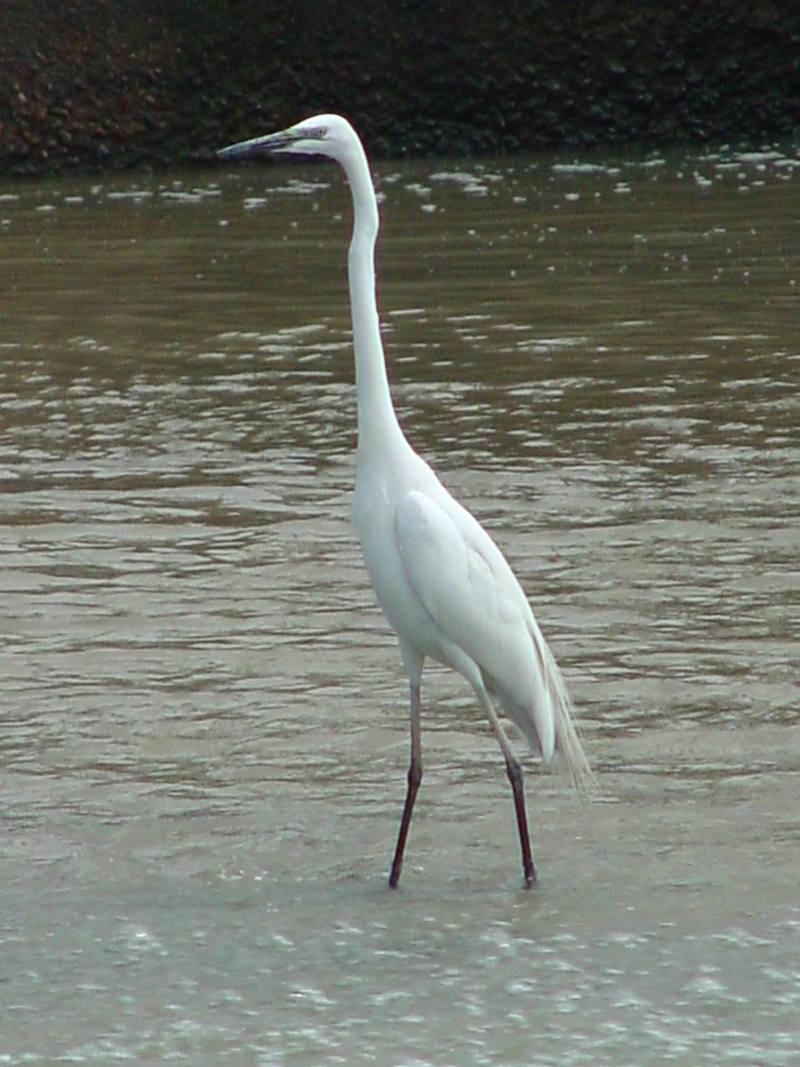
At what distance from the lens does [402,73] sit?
67.6 feet

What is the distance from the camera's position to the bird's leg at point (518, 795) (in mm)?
4914

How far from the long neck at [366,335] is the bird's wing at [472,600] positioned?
0.20 metres

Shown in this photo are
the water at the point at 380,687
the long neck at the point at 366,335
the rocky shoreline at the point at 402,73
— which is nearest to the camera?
the water at the point at 380,687

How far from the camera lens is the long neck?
4973 millimetres

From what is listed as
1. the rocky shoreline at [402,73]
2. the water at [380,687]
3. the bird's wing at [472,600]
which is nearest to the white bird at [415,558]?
the bird's wing at [472,600]

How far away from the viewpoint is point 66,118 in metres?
20.2

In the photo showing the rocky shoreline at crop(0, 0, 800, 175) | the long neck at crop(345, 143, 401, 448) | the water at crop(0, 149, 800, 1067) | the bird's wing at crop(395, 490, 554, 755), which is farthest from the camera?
the rocky shoreline at crop(0, 0, 800, 175)

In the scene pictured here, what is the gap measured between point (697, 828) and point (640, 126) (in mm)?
16483

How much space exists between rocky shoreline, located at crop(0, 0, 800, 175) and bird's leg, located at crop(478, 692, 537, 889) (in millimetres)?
→ 16053

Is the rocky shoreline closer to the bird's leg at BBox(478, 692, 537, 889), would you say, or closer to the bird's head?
the bird's head

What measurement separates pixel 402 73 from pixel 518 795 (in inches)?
646

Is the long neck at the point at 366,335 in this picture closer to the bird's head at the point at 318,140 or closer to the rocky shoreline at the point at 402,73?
the bird's head at the point at 318,140

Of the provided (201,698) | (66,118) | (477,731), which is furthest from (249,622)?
(66,118)

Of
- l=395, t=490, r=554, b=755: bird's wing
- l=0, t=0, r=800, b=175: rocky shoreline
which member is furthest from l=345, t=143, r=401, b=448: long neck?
l=0, t=0, r=800, b=175: rocky shoreline
